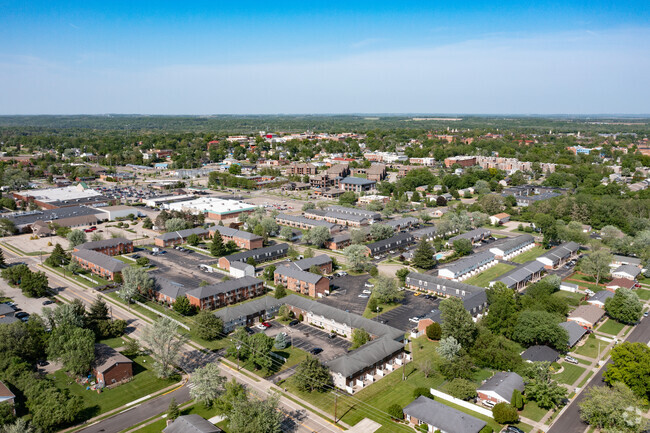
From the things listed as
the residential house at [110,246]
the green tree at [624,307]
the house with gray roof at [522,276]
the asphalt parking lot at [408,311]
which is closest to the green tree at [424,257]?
the asphalt parking lot at [408,311]

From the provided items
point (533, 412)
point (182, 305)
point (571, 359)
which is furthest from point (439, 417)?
point (182, 305)

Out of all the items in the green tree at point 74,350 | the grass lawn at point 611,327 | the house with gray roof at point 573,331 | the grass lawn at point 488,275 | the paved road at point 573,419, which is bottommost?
the grass lawn at point 611,327

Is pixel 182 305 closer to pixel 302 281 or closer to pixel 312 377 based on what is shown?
Answer: pixel 302 281

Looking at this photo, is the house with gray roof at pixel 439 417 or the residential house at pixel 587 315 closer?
the house with gray roof at pixel 439 417

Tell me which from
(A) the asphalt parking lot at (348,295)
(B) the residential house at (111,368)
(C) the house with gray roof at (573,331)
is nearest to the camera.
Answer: (B) the residential house at (111,368)

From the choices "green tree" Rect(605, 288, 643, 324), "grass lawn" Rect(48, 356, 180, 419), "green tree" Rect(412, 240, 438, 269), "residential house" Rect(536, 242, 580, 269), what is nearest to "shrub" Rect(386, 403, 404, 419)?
"grass lawn" Rect(48, 356, 180, 419)

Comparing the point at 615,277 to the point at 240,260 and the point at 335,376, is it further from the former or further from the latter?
the point at 240,260

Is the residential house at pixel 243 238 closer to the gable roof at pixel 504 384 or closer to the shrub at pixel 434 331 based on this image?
the shrub at pixel 434 331
